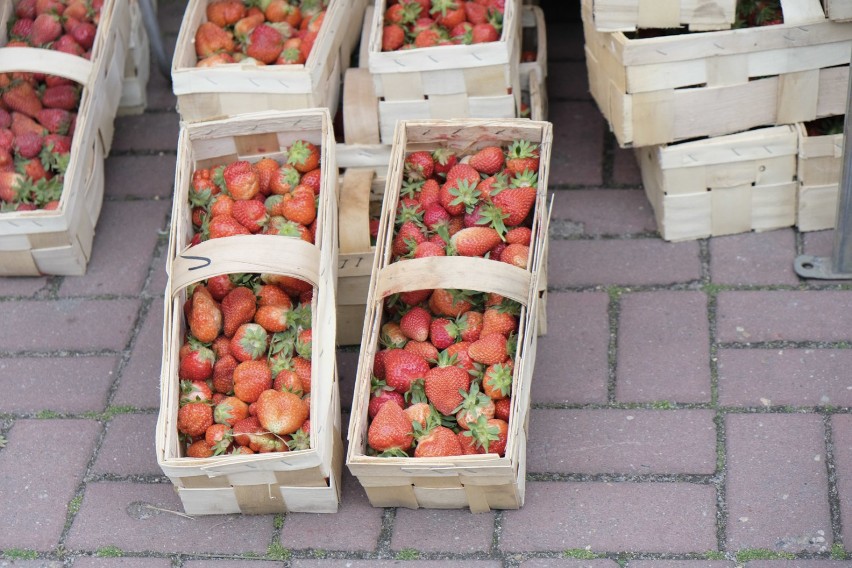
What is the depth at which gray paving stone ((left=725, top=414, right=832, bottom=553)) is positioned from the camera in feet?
6.66

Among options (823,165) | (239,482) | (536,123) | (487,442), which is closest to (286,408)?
(239,482)

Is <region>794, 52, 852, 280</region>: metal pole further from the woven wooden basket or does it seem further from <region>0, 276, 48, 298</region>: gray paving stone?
<region>0, 276, 48, 298</region>: gray paving stone

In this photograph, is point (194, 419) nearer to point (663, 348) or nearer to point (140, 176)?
point (663, 348)

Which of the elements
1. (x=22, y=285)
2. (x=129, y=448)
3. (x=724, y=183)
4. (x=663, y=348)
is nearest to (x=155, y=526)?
(x=129, y=448)

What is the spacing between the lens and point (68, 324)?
2.61 m

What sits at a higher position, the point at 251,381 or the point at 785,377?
the point at 251,381

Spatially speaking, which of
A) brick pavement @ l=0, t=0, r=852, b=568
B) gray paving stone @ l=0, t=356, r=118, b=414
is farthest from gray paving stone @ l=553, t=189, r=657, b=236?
gray paving stone @ l=0, t=356, r=118, b=414

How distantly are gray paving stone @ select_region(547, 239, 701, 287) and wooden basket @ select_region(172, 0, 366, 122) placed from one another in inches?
25.5

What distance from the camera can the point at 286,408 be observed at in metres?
2.03

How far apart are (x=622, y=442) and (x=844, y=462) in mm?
407

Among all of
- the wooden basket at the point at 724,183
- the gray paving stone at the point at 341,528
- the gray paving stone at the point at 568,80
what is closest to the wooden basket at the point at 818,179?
the wooden basket at the point at 724,183

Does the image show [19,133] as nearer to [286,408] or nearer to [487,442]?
[286,408]

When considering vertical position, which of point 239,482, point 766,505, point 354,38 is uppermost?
point 354,38

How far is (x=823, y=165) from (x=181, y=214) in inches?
53.8
